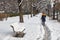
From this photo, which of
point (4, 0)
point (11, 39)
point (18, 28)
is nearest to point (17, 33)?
point (18, 28)

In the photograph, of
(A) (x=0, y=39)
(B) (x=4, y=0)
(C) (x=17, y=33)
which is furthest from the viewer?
(B) (x=4, y=0)

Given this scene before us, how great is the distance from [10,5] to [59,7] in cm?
3834

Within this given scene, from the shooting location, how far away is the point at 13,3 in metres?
69.2

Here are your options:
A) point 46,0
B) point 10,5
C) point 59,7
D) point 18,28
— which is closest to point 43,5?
point 46,0

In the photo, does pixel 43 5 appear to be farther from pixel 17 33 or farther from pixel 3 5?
pixel 17 33

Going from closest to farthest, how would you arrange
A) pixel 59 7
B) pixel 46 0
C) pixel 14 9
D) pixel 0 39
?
pixel 0 39
pixel 59 7
pixel 14 9
pixel 46 0

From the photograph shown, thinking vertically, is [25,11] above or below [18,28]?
below

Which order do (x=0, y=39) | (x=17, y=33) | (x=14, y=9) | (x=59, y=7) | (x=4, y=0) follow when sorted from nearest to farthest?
(x=0, y=39), (x=17, y=33), (x=59, y=7), (x=4, y=0), (x=14, y=9)

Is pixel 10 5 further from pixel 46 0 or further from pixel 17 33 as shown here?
pixel 17 33

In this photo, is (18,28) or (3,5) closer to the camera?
(18,28)

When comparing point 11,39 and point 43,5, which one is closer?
point 11,39

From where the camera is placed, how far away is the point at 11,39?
41.5ft

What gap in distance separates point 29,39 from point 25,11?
64.5 meters

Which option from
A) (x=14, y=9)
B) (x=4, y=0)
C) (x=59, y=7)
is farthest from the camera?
(x=14, y=9)
